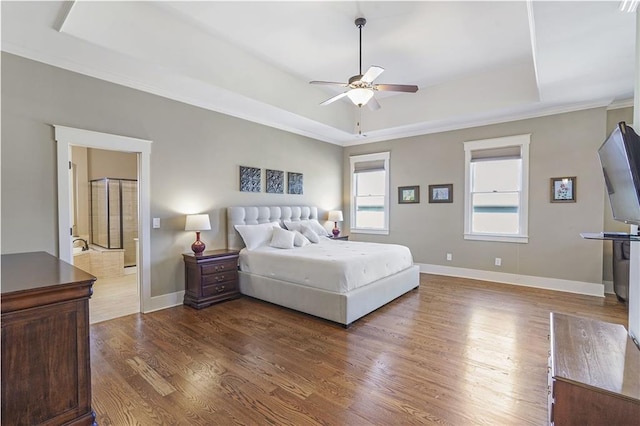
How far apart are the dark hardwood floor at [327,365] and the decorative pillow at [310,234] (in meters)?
1.52

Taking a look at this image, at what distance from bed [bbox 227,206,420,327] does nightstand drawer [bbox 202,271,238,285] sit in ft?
0.40

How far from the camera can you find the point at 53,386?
1529mm

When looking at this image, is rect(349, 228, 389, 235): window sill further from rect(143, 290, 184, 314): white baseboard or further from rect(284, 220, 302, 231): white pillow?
rect(143, 290, 184, 314): white baseboard

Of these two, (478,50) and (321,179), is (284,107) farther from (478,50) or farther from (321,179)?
(478,50)

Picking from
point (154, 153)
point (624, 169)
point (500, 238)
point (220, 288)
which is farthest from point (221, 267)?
point (500, 238)

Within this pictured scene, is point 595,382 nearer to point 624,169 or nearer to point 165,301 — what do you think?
point 624,169

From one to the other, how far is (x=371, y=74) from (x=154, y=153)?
9.44ft

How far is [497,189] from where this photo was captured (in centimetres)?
525

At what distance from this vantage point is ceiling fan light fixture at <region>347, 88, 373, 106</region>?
3.35 metres

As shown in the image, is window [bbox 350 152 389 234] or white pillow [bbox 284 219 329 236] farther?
window [bbox 350 152 389 234]

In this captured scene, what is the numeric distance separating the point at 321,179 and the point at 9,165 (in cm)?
480

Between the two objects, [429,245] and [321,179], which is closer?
[429,245]

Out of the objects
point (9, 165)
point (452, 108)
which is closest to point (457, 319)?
point (452, 108)

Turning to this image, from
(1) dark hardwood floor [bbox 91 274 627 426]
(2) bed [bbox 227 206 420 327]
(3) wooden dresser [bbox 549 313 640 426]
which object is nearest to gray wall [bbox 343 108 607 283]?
(1) dark hardwood floor [bbox 91 274 627 426]
